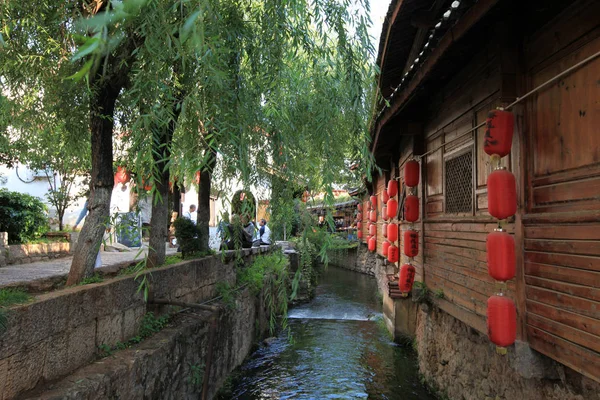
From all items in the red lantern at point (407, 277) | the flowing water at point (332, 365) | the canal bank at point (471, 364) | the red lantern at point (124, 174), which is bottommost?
the flowing water at point (332, 365)

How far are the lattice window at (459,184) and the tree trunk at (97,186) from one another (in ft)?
14.5

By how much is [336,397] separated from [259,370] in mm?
2001

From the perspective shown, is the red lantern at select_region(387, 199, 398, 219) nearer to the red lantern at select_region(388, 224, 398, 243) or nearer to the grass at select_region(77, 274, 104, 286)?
the red lantern at select_region(388, 224, 398, 243)

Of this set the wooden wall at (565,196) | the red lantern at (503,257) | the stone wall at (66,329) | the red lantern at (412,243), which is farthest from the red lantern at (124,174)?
the red lantern at (412,243)

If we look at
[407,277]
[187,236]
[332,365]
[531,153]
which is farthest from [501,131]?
[332,365]

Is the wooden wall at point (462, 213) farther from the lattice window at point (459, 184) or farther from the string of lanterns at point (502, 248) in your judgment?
the string of lanterns at point (502, 248)

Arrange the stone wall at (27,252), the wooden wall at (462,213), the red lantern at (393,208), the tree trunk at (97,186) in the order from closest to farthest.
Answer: the tree trunk at (97,186)
the wooden wall at (462,213)
the stone wall at (27,252)
the red lantern at (393,208)

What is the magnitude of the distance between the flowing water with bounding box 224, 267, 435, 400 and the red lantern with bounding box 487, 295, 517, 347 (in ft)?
13.8

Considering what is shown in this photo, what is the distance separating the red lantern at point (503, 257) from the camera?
3494mm

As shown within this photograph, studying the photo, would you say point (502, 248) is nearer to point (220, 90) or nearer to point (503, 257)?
point (503, 257)

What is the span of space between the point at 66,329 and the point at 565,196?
440 centimetres

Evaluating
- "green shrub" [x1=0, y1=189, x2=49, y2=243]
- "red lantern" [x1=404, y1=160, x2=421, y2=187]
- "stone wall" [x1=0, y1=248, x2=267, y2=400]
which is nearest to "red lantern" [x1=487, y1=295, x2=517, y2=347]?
"stone wall" [x1=0, y1=248, x2=267, y2=400]

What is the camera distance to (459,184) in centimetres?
563

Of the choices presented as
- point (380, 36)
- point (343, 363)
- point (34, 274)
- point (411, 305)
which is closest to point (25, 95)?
point (34, 274)
